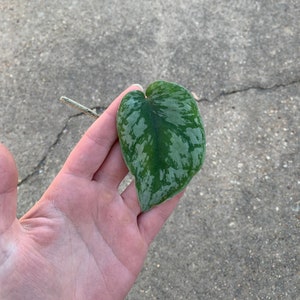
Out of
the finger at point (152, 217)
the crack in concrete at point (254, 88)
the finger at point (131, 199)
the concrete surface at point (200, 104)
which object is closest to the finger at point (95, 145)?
the finger at point (131, 199)

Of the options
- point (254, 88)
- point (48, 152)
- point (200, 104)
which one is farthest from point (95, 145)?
point (254, 88)

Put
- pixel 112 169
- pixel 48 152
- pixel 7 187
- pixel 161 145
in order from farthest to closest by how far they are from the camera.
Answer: pixel 48 152
pixel 112 169
pixel 161 145
pixel 7 187

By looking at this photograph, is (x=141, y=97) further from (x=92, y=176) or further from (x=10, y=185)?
(x=10, y=185)

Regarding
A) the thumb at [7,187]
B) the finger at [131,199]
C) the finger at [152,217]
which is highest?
the thumb at [7,187]

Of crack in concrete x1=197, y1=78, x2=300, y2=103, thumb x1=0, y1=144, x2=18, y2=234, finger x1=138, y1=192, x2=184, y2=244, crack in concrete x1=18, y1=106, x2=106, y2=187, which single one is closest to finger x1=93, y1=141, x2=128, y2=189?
finger x1=138, y1=192, x2=184, y2=244

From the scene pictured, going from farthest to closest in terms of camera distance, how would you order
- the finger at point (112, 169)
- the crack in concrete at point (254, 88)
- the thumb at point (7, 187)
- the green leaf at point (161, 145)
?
the crack in concrete at point (254, 88), the finger at point (112, 169), the green leaf at point (161, 145), the thumb at point (7, 187)

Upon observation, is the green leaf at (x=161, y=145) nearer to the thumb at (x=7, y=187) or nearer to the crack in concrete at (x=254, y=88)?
the thumb at (x=7, y=187)

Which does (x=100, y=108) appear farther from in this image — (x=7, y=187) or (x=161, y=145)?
(x=7, y=187)
